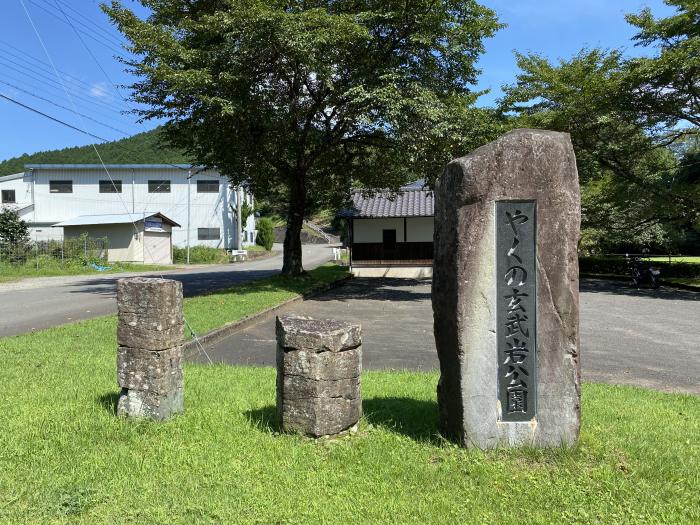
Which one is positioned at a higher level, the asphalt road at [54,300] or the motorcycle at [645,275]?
the motorcycle at [645,275]

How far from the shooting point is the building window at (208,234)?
131ft

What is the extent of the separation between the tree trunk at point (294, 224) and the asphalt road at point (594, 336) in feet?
7.69

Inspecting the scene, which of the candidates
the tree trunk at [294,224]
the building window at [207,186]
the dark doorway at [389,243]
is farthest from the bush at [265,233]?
the tree trunk at [294,224]

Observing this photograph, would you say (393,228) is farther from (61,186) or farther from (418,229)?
(61,186)

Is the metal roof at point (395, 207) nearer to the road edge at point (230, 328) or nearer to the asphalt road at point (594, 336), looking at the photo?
the asphalt road at point (594, 336)

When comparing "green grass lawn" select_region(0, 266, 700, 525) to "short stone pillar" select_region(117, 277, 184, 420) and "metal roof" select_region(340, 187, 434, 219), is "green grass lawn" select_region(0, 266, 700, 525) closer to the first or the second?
"short stone pillar" select_region(117, 277, 184, 420)

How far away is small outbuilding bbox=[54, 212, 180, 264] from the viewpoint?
32.5 meters

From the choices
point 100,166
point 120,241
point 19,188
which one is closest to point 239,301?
point 120,241

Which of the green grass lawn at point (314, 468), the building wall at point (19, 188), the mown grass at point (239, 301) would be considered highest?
the building wall at point (19, 188)

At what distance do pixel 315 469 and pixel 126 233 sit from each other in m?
32.6

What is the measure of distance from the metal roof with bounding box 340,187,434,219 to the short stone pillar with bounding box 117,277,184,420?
2350cm

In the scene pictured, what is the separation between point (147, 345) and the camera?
443 cm

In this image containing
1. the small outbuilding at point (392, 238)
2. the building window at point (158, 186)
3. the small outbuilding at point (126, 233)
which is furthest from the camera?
the building window at point (158, 186)

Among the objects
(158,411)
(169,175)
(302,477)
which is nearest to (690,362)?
(302,477)
